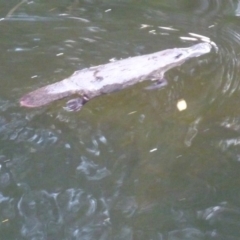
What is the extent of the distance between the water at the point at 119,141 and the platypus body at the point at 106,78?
0.06 metres

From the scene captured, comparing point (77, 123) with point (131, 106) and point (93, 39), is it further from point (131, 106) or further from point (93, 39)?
point (93, 39)

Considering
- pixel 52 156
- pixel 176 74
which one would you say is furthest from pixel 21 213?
pixel 176 74

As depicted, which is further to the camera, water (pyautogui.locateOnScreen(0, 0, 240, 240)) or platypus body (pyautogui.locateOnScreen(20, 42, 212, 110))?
platypus body (pyautogui.locateOnScreen(20, 42, 212, 110))

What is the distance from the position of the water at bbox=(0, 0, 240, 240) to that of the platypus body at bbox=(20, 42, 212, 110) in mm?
57

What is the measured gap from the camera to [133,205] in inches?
103

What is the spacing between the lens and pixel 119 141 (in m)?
2.86

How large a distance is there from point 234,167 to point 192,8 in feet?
4.75

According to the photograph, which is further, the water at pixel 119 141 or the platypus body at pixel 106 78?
the platypus body at pixel 106 78

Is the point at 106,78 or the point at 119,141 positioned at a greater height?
the point at 106,78

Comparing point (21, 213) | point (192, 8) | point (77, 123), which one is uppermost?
Result: point (192, 8)

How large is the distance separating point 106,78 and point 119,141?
1.39 ft

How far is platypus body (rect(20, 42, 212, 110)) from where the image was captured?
3.01 meters

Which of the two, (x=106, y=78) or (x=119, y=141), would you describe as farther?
(x=106, y=78)

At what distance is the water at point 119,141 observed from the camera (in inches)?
101
